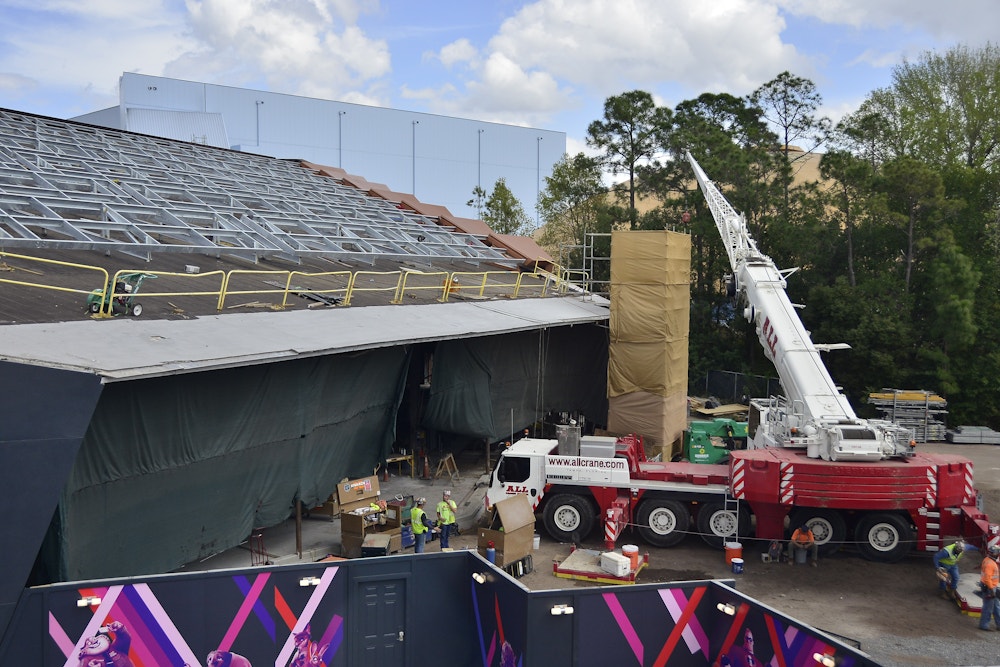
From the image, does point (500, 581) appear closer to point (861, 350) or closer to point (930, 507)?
point (930, 507)

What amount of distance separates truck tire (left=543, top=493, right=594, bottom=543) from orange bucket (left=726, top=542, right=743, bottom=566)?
2.79 metres

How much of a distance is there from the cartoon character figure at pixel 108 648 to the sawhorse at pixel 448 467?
1333cm

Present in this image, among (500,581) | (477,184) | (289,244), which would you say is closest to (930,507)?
(500,581)

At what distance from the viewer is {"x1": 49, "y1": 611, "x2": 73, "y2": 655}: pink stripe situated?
8328 mm

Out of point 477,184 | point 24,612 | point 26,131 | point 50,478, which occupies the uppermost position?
point 477,184

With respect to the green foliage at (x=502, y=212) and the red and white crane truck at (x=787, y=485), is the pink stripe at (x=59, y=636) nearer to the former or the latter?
the red and white crane truck at (x=787, y=485)

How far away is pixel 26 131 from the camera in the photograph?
29.5 meters

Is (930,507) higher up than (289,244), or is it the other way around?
(289,244)

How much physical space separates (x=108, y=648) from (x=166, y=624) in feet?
1.92

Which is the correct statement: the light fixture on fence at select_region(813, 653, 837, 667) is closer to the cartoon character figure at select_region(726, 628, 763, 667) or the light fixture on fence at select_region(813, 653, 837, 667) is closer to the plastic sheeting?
the cartoon character figure at select_region(726, 628, 763, 667)

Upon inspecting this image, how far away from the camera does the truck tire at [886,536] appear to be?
15.5 m

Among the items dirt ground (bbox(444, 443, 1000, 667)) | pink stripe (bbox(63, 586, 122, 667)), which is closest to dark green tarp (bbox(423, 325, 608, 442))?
dirt ground (bbox(444, 443, 1000, 667))

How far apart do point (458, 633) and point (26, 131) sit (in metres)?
28.2

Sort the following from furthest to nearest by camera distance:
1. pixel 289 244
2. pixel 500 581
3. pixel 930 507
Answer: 1. pixel 289 244
2. pixel 930 507
3. pixel 500 581
